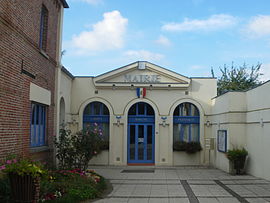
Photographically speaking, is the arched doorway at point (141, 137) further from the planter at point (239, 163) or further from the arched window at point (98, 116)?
the planter at point (239, 163)

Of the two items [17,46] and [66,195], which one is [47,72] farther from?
[66,195]

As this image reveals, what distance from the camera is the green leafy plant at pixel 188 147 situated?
59.7ft

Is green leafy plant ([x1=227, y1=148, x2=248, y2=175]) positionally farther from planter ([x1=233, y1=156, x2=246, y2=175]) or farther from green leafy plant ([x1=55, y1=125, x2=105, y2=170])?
green leafy plant ([x1=55, y1=125, x2=105, y2=170])

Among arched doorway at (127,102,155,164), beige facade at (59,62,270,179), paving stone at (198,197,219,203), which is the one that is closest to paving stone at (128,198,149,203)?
paving stone at (198,197,219,203)

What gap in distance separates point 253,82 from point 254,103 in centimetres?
2207

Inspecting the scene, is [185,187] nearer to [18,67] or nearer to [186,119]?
[18,67]

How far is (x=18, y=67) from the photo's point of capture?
9.35 m

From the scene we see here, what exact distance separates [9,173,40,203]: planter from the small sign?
1070 cm

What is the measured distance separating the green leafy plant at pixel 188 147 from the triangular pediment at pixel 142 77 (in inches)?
125

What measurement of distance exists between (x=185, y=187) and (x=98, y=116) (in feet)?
28.4

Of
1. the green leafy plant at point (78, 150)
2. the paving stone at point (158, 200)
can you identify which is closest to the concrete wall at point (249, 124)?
the paving stone at point (158, 200)

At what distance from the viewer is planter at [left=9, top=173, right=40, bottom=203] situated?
22.2ft

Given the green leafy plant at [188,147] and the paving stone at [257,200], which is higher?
the green leafy plant at [188,147]

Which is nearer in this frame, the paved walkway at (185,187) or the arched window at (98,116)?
the paved walkway at (185,187)
